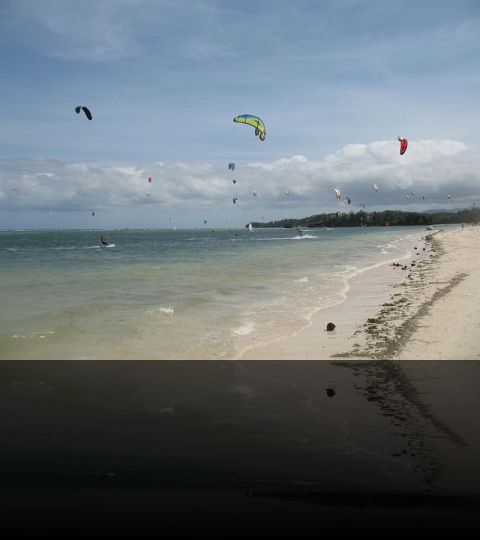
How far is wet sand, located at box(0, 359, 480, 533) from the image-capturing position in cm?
330

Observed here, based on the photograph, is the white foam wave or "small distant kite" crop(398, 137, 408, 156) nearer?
the white foam wave

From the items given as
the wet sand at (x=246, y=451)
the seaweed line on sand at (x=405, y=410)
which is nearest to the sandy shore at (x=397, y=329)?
the seaweed line on sand at (x=405, y=410)

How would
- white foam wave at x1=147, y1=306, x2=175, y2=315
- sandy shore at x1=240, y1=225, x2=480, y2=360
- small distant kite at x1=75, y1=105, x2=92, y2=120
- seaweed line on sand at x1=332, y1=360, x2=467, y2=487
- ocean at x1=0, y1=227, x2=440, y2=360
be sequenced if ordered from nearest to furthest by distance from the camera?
seaweed line on sand at x1=332, y1=360, x2=467, y2=487 < sandy shore at x1=240, y1=225, x2=480, y2=360 < ocean at x1=0, y1=227, x2=440, y2=360 < white foam wave at x1=147, y1=306, x2=175, y2=315 < small distant kite at x1=75, y1=105, x2=92, y2=120

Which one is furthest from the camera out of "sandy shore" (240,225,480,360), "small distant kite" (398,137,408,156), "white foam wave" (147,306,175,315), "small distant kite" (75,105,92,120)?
"small distant kite" (398,137,408,156)

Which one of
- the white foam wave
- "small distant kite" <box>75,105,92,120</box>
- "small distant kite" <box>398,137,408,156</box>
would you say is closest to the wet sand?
the white foam wave

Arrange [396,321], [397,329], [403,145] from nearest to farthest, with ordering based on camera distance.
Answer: [397,329] < [396,321] < [403,145]

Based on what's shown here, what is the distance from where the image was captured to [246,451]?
4297mm

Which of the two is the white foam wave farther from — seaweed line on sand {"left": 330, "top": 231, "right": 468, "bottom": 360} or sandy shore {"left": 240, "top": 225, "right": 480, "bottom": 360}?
seaweed line on sand {"left": 330, "top": 231, "right": 468, "bottom": 360}

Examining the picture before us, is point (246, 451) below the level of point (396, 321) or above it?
above

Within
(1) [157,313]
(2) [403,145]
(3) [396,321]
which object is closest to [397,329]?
(3) [396,321]

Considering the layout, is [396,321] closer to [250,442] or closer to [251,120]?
[250,442]

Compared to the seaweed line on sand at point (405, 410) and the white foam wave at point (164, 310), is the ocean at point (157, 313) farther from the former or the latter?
the seaweed line on sand at point (405, 410)

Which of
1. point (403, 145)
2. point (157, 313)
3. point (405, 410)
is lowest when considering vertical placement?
point (157, 313)

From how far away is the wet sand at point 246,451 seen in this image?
330 cm
